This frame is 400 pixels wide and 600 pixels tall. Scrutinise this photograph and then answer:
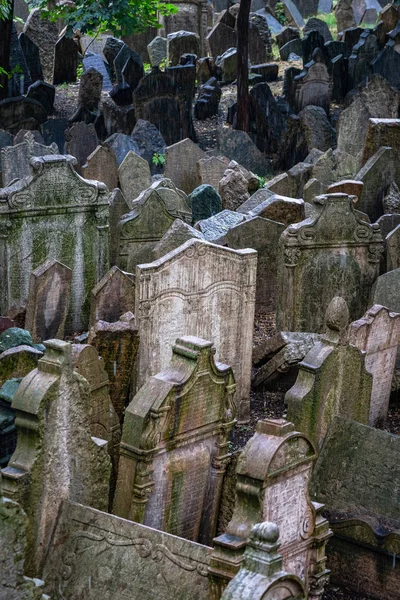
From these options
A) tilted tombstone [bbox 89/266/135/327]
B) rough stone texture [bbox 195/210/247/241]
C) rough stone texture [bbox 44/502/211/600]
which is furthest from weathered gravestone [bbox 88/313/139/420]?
rough stone texture [bbox 195/210/247/241]

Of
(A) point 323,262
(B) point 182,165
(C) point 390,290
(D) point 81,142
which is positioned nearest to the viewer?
(C) point 390,290

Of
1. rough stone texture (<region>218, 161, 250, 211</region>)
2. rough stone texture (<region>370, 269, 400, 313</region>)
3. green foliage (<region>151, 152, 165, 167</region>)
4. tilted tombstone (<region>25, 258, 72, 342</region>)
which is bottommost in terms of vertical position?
tilted tombstone (<region>25, 258, 72, 342</region>)

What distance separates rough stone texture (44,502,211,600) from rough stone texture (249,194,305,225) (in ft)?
24.6

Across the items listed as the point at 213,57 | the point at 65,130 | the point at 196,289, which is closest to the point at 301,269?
the point at 196,289

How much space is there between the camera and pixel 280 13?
3366cm

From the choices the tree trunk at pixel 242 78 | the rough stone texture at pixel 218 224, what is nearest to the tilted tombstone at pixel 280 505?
the rough stone texture at pixel 218 224

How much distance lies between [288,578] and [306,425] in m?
3.24

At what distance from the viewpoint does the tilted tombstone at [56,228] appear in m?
11.6

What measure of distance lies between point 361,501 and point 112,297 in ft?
11.9

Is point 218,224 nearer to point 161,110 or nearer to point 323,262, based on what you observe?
point 323,262

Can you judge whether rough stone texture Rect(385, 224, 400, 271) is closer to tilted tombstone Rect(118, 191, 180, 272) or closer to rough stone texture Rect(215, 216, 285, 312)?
rough stone texture Rect(215, 216, 285, 312)

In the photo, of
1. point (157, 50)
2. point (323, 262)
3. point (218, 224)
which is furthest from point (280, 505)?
point (157, 50)

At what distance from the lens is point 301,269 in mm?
11406

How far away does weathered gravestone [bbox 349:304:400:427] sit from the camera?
9727 millimetres
